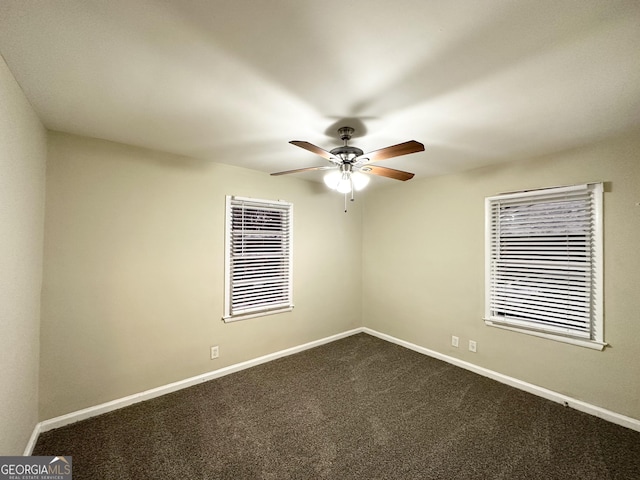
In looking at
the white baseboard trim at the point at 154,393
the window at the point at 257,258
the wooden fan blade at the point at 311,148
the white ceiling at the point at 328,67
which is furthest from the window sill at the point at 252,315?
the wooden fan blade at the point at 311,148

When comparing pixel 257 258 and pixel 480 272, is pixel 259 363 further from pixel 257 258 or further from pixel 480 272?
pixel 480 272

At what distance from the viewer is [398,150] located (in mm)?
1762

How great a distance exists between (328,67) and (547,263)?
2.75 m

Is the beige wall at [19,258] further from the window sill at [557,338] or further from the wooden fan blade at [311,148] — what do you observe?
the window sill at [557,338]

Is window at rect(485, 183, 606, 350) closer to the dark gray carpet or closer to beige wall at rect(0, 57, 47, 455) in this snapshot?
the dark gray carpet

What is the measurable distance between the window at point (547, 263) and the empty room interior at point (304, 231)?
2cm

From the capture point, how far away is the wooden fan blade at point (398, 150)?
64.8 inches

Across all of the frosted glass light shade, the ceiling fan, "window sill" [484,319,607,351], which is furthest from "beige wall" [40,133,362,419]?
"window sill" [484,319,607,351]

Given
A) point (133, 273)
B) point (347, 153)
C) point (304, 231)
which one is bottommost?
point (133, 273)

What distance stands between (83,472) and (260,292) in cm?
198

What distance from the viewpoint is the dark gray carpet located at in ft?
5.83

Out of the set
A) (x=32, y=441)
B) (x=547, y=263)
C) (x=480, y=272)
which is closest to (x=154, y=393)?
(x=32, y=441)

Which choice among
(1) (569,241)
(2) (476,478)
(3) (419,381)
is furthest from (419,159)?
(2) (476,478)

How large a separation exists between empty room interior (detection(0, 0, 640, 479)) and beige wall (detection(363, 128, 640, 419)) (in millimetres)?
23
